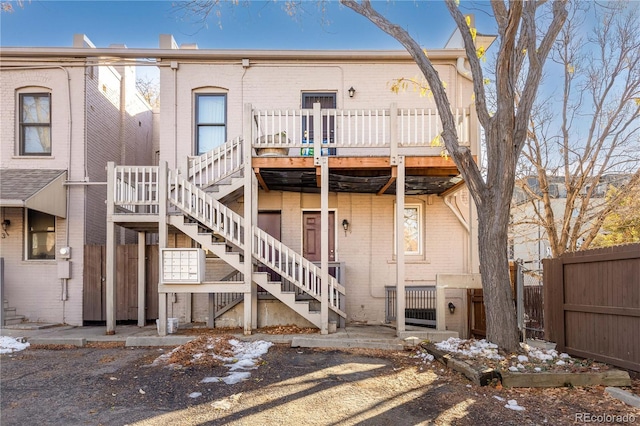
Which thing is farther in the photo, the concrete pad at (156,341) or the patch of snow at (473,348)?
the concrete pad at (156,341)

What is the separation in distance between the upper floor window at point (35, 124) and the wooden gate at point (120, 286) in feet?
9.68

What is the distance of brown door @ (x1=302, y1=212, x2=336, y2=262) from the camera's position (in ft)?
36.0

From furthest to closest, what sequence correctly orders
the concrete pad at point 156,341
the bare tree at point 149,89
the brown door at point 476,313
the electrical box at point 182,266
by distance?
the bare tree at point 149,89
the brown door at point 476,313
the electrical box at point 182,266
the concrete pad at point 156,341

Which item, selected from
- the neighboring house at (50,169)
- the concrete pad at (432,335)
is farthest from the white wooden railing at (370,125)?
the neighboring house at (50,169)

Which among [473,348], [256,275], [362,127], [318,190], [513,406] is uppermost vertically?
[362,127]

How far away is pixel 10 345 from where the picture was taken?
8.05 m

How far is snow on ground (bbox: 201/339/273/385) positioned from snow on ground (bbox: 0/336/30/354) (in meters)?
4.07

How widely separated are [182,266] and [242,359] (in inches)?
101

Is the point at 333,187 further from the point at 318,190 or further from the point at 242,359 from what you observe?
the point at 242,359

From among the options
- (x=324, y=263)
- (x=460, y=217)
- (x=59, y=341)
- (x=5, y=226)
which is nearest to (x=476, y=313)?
(x=460, y=217)

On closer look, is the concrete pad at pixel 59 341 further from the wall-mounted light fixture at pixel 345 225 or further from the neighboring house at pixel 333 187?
the wall-mounted light fixture at pixel 345 225

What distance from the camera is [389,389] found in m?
5.51

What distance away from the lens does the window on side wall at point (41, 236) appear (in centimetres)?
1072

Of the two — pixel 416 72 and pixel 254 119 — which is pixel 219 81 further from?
pixel 416 72
